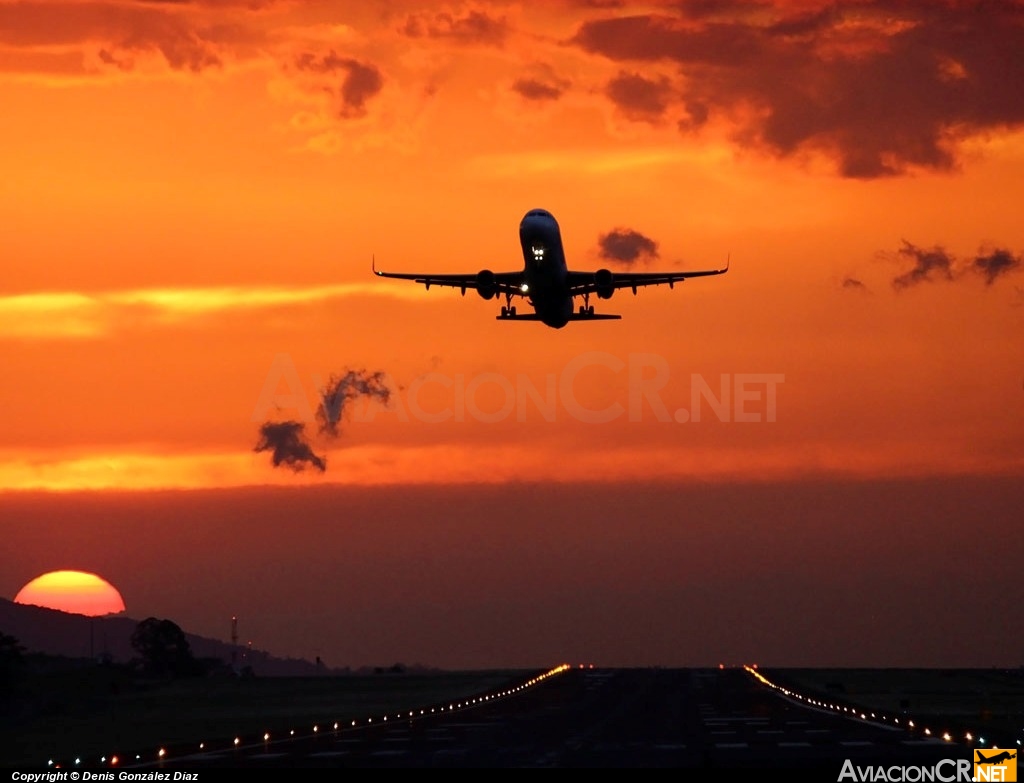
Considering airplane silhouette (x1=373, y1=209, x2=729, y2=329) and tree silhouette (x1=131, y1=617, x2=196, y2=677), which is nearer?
airplane silhouette (x1=373, y1=209, x2=729, y2=329)

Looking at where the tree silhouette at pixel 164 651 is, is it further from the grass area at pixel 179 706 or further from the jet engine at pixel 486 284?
the jet engine at pixel 486 284

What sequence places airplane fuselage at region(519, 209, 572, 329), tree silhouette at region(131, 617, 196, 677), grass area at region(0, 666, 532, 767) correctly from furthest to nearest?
tree silhouette at region(131, 617, 196, 677) < airplane fuselage at region(519, 209, 572, 329) < grass area at region(0, 666, 532, 767)

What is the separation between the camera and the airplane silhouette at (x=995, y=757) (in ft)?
197

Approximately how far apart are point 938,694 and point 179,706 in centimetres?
6049

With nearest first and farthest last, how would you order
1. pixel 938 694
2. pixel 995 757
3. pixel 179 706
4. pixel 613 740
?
pixel 995 757 → pixel 613 740 → pixel 179 706 → pixel 938 694

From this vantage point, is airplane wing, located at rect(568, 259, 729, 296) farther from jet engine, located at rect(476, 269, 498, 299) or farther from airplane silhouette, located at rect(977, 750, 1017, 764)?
airplane silhouette, located at rect(977, 750, 1017, 764)

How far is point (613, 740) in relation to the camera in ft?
256

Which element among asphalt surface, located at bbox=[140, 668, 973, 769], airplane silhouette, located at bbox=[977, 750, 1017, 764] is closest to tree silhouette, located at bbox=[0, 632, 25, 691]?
asphalt surface, located at bbox=[140, 668, 973, 769]

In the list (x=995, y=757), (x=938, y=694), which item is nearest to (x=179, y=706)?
(x=938, y=694)

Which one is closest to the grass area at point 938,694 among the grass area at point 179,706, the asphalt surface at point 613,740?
the asphalt surface at point 613,740

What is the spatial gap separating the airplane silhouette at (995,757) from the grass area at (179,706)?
35.4 meters

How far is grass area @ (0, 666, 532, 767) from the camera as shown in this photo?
275 ft

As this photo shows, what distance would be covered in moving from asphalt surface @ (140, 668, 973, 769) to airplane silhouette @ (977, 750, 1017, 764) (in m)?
1.62

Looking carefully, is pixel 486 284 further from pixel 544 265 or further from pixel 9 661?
pixel 9 661
